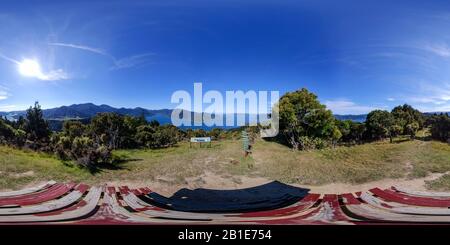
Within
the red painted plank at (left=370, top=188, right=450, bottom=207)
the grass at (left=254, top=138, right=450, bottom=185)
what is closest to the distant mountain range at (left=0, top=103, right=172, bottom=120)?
the grass at (left=254, top=138, right=450, bottom=185)

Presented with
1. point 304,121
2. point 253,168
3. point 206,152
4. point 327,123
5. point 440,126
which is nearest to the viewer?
point 440,126

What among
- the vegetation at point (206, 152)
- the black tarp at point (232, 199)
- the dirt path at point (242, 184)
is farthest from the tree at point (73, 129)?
the black tarp at point (232, 199)

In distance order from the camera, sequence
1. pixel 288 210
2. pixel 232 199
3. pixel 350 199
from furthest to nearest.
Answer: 1. pixel 232 199
2. pixel 350 199
3. pixel 288 210

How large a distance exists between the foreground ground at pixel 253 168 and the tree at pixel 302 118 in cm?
31

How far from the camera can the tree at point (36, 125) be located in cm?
450

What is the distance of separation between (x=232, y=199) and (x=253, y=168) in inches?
25.3

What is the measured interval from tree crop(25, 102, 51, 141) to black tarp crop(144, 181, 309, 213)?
1876 mm

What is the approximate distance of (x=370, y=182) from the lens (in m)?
4.49

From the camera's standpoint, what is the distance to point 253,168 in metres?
4.84

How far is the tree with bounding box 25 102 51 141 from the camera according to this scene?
4500mm

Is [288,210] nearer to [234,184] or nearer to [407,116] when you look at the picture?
[234,184]

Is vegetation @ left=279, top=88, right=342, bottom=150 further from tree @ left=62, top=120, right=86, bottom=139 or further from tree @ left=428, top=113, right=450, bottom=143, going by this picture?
tree @ left=62, top=120, right=86, bottom=139

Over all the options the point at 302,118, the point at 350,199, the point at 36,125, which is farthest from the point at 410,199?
the point at 36,125

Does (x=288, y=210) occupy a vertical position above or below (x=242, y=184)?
below
